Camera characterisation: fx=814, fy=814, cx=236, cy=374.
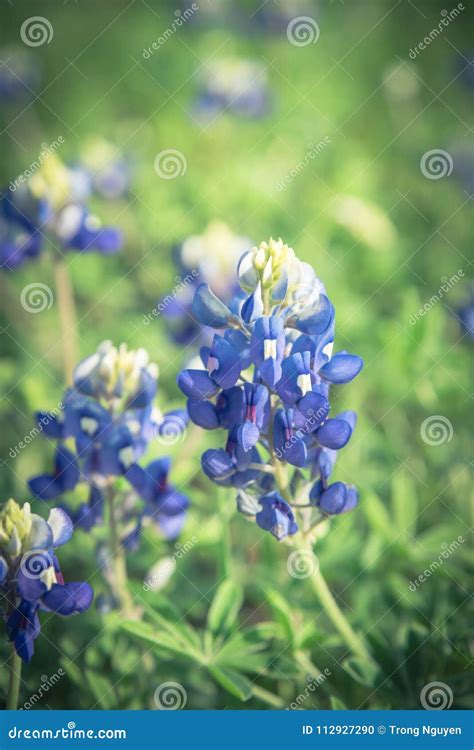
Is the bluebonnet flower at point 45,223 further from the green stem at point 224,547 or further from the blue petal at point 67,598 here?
the blue petal at point 67,598

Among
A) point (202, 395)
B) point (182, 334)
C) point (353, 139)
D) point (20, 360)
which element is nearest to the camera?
point (202, 395)

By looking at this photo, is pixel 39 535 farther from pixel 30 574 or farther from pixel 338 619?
pixel 338 619

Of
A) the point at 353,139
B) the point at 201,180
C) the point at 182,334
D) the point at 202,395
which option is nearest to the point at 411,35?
the point at 353,139

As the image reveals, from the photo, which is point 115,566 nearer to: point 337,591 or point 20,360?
point 337,591

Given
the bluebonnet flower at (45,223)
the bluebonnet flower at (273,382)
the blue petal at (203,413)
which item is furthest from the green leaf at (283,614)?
the bluebonnet flower at (45,223)

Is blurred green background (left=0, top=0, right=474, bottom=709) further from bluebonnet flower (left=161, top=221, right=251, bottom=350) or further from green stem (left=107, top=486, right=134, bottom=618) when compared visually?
bluebonnet flower (left=161, top=221, right=251, bottom=350)

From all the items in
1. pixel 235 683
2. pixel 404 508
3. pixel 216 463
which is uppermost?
pixel 404 508

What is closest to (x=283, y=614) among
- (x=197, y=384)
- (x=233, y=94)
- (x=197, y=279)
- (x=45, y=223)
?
(x=197, y=384)
